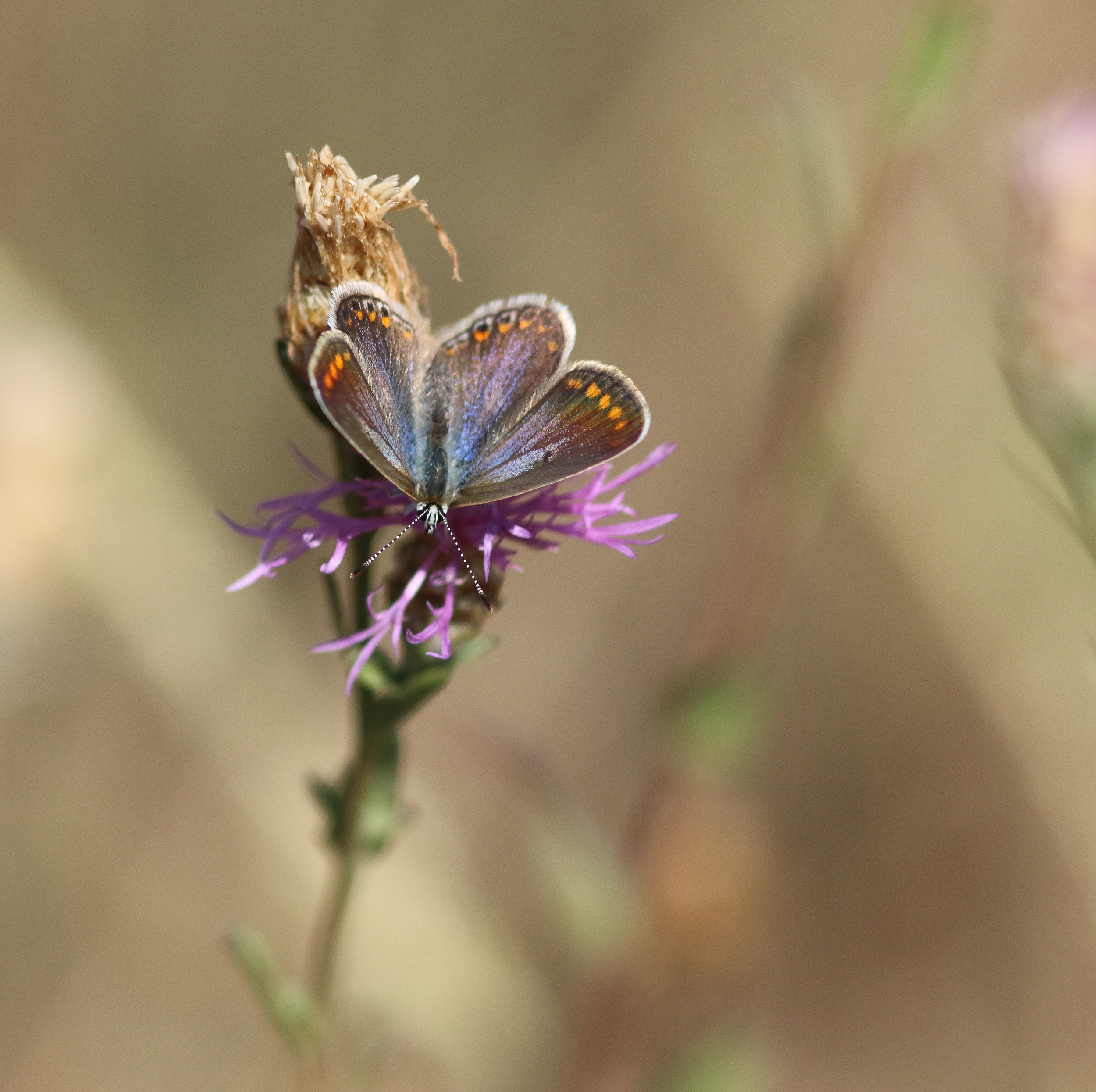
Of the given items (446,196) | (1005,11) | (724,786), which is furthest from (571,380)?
(1005,11)

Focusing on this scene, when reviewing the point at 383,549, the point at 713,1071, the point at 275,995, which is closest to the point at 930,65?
the point at 383,549

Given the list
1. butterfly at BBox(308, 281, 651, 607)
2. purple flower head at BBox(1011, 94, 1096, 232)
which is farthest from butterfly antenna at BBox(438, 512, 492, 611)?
purple flower head at BBox(1011, 94, 1096, 232)

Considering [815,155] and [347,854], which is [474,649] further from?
[815,155]

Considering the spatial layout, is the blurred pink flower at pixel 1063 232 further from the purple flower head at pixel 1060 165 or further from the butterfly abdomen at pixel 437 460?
the butterfly abdomen at pixel 437 460

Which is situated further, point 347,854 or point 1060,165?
point 1060,165

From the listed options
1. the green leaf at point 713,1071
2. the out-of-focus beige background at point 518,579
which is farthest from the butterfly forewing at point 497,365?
the green leaf at point 713,1071

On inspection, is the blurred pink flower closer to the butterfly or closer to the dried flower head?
the butterfly

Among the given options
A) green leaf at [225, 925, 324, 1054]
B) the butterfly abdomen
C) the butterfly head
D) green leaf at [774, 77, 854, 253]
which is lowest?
green leaf at [225, 925, 324, 1054]

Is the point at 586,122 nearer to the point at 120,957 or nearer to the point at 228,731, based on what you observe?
the point at 228,731
